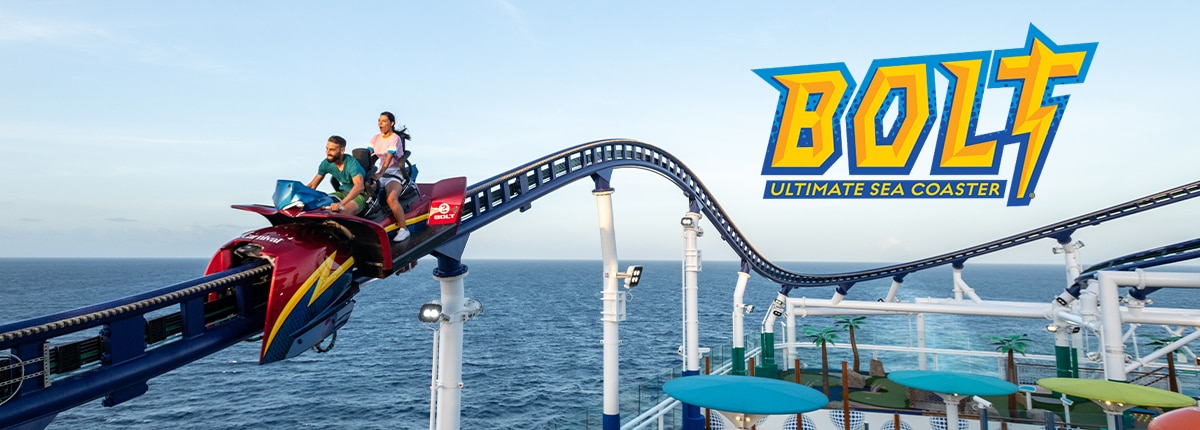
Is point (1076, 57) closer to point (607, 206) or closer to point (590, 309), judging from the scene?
point (607, 206)

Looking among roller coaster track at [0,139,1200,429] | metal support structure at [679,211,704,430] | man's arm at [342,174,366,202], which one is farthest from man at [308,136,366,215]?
metal support structure at [679,211,704,430]

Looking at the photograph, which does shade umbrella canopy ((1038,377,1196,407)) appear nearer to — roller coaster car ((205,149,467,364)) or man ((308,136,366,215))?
roller coaster car ((205,149,467,364))

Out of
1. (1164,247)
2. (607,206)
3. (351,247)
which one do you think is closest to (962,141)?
(1164,247)

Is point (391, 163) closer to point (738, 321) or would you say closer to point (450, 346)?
point (450, 346)

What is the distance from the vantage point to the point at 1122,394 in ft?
39.8

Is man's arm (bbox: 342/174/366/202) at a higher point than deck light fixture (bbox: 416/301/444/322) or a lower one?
higher

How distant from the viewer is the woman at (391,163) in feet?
22.7

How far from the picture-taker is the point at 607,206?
543 inches

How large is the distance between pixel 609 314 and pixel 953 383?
7474 mm

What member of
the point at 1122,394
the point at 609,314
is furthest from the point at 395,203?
the point at 1122,394

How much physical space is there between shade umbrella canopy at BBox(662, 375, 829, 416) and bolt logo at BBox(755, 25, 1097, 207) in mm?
15726

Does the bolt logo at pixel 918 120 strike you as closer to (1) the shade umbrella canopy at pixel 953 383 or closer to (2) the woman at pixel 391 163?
Result: (1) the shade umbrella canopy at pixel 953 383

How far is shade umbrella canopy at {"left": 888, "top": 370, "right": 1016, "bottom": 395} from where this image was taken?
12.2 metres

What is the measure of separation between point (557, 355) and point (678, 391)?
39.8 m
